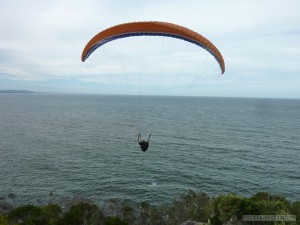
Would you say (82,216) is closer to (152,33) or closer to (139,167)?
(152,33)

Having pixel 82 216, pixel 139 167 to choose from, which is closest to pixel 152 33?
pixel 82 216

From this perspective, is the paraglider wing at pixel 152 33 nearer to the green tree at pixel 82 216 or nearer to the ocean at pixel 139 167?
the green tree at pixel 82 216

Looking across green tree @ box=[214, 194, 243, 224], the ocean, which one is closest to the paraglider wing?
green tree @ box=[214, 194, 243, 224]

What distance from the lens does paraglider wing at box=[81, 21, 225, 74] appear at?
58.1 ft

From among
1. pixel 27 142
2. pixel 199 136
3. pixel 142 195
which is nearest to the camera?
pixel 142 195

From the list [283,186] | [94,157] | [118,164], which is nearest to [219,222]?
[283,186]

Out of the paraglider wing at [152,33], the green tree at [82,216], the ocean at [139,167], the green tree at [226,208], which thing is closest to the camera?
the paraglider wing at [152,33]

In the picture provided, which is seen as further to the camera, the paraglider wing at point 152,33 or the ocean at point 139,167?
the ocean at point 139,167

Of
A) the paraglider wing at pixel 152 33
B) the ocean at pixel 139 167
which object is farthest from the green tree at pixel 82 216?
the paraglider wing at pixel 152 33

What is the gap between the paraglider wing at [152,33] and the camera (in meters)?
17.7

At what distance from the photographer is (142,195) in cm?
4019

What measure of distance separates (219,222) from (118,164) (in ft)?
96.3

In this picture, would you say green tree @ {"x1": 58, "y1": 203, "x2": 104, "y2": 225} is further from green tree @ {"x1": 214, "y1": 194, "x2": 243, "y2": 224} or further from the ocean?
green tree @ {"x1": 214, "y1": 194, "x2": 243, "y2": 224}

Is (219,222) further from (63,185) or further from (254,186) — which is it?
(63,185)
